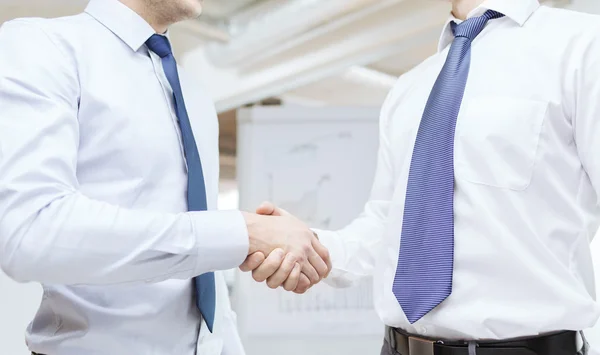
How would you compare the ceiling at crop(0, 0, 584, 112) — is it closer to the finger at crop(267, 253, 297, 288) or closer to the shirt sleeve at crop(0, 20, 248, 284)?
the finger at crop(267, 253, 297, 288)

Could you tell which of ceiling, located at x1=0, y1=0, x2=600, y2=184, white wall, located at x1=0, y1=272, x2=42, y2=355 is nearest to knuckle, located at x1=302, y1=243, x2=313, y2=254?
ceiling, located at x1=0, y1=0, x2=600, y2=184

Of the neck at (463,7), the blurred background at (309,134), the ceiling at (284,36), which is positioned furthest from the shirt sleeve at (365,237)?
the blurred background at (309,134)

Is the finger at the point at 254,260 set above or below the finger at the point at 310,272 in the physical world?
above

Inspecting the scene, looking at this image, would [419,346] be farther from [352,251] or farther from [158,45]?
[158,45]

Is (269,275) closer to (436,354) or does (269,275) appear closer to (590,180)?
(436,354)

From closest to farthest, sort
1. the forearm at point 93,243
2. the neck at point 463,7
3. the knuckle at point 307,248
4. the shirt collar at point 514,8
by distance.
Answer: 1. the forearm at point 93,243
2. the knuckle at point 307,248
3. the shirt collar at point 514,8
4. the neck at point 463,7

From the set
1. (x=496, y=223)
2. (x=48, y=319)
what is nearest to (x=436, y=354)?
(x=496, y=223)

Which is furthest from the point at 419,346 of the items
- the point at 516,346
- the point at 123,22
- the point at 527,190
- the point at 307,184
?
the point at 307,184

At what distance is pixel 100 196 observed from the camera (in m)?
1.20

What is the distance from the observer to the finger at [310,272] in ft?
4.50

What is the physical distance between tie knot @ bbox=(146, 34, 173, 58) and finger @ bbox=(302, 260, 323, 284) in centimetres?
60

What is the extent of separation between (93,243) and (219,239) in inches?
8.9

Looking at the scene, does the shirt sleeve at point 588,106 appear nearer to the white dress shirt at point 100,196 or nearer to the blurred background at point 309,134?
the white dress shirt at point 100,196

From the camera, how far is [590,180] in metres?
1.30
